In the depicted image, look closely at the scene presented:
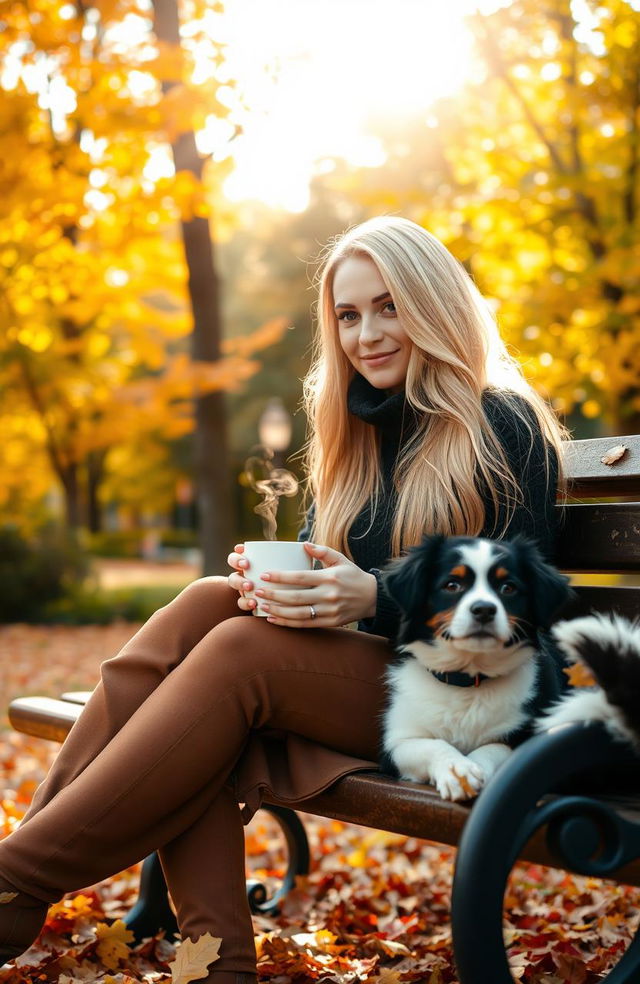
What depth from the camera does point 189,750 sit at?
228cm

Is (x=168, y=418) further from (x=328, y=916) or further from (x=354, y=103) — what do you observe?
(x=328, y=916)

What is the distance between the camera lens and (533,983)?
2.58m

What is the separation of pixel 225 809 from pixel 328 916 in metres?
1.42

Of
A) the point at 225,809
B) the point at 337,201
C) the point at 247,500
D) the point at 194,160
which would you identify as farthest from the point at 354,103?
the point at 247,500

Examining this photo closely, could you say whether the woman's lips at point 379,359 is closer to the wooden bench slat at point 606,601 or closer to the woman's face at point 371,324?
the woman's face at point 371,324

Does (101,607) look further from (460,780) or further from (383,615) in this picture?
(460,780)

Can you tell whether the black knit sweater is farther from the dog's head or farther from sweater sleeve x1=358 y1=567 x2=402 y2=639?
the dog's head

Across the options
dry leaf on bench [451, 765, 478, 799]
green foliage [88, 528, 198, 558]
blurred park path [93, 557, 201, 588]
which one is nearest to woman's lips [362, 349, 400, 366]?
dry leaf on bench [451, 765, 478, 799]

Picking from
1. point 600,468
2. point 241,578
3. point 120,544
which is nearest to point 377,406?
point 600,468

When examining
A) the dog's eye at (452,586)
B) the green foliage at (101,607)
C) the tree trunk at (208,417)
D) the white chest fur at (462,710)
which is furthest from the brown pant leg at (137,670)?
the green foliage at (101,607)

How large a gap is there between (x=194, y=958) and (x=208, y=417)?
8619 mm

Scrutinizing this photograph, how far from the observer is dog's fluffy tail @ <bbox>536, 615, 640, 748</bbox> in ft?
6.03

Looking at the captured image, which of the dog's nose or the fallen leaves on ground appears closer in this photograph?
the dog's nose

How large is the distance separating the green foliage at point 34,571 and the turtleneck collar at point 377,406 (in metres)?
12.0
